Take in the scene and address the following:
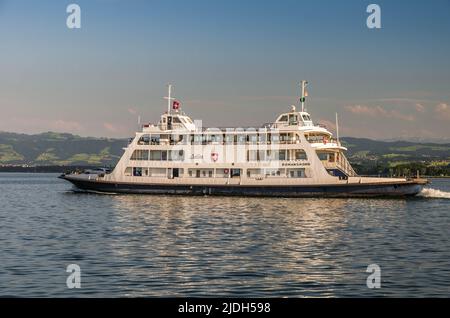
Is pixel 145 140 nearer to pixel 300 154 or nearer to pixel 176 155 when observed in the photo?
pixel 176 155

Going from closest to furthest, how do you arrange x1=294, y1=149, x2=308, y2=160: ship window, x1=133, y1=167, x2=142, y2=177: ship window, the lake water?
the lake water
x1=294, y1=149, x2=308, y2=160: ship window
x1=133, y1=167, x2=142, y2=177: ship window

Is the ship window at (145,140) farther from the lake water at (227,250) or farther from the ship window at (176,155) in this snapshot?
the lake water at (227,250)

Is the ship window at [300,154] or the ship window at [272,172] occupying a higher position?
the ship window at [300,154]

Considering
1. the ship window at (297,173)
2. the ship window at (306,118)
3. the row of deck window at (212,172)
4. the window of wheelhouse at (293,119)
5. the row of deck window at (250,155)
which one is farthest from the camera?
the ship window at (306,118)

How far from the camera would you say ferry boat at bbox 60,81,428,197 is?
2574 inches

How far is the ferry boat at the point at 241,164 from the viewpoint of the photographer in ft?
214

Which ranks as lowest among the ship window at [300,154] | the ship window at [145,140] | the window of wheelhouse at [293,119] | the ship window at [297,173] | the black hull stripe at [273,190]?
the black hull stripe at [273,190]

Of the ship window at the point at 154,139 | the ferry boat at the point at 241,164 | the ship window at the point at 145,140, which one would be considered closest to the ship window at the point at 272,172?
the ferry boat at the point at 241,164

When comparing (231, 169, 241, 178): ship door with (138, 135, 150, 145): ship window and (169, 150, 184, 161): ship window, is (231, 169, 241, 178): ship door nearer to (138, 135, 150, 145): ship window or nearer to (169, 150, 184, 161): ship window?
(169, 150, 184, 161): ship window

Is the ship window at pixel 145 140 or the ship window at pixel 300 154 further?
the ship window at pixel 145 140

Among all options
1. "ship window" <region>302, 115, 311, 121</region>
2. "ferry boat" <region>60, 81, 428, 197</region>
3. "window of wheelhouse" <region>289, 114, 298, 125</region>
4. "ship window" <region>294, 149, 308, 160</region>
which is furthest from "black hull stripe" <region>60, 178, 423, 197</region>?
"ship window" <region>302, 115, 311, 121</region>

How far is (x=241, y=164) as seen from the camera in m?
69.8

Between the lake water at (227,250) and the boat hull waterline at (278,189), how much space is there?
7.95 meters
